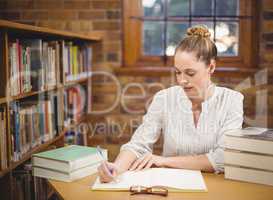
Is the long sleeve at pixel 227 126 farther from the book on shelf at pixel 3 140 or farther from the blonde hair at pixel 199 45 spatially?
the book on shelf at pixel 3 140

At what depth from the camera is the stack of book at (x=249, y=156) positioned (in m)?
1.49

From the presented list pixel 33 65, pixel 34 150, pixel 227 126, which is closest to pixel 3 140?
pixel 34 150

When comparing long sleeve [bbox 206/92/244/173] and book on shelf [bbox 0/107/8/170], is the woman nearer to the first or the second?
long sleeve [bbox 206/92/244/173]

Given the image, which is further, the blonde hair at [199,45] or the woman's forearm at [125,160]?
the blonde hair at [199,45]

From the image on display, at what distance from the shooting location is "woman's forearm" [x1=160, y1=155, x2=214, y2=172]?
1.68 m

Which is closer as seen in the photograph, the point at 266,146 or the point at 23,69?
the point at 266,146

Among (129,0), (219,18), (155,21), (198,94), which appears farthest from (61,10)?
(198,94)

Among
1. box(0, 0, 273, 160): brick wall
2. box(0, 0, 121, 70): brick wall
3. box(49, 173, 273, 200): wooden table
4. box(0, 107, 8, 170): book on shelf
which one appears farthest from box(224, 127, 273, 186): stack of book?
box(0, 0, 121, 70): brick wall

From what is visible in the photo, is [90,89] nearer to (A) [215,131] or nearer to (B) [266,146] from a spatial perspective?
(A) [215,131]

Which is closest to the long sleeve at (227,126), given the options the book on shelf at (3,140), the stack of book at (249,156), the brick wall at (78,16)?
the stack of book at (249,156)

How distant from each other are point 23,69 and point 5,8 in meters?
1.49

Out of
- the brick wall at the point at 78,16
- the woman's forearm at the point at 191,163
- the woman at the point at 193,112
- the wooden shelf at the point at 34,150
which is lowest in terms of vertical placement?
the wooden shelf at the point at 34,150

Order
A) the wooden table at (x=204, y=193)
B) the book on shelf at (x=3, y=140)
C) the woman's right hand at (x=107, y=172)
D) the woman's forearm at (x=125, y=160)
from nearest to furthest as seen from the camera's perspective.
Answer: the wooden table at (x=204, y=193) → the woman's right hand at (x=107, y=172) → the woman's forearm at (x=125, y=160) → the book on shelf at (x=3, y=140)

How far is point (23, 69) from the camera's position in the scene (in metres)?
2.06
